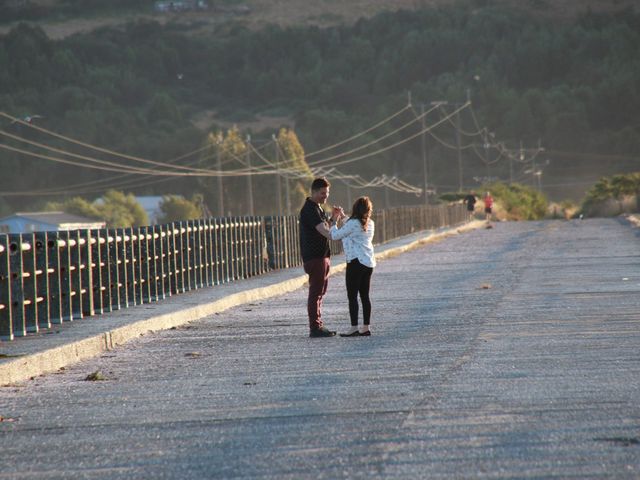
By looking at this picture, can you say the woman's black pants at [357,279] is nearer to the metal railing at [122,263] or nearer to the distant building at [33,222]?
the metal railing at [122,263]

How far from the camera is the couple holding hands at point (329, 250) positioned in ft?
51.3

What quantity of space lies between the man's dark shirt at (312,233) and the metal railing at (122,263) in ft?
10.4

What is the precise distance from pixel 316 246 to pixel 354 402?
21.0 feet

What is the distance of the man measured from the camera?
1569cm

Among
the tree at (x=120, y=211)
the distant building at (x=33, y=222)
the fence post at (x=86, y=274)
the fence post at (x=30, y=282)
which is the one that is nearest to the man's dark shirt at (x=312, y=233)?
the fence post at (x=30, y=282)

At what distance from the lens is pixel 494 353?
12.9 m

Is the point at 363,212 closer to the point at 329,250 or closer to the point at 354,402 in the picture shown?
the point at 329,250

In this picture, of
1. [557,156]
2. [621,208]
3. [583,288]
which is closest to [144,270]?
[583,288]

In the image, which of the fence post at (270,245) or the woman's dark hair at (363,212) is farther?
the fence post at (270,245)

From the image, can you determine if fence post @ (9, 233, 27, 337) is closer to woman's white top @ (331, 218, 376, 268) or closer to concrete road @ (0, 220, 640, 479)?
concrete road @ (0, 220, 640, 479)

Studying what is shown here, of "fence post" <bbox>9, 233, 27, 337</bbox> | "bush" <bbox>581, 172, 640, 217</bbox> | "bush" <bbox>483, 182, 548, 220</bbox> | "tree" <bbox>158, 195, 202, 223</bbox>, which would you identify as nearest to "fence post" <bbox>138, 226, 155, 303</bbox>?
"fence post" <bbox>9, 233, 27, 337</bbox>

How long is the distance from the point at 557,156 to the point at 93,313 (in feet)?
580

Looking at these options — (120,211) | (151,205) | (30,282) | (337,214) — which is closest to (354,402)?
(337,214)

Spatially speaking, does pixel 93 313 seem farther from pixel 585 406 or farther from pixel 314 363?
pixel 585 406
